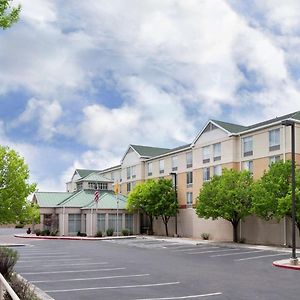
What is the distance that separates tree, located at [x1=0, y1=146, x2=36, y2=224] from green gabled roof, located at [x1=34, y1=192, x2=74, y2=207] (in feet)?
90.8

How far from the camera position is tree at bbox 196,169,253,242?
3953cm

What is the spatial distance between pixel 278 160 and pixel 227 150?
279 inches

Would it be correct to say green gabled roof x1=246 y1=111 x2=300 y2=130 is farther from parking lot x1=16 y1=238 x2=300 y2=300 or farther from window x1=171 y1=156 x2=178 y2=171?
parking lot x1=16 y1=238 x2=300 y2=300

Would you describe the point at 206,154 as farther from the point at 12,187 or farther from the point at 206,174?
the point at 12,187

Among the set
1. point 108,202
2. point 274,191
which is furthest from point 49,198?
point 274,191

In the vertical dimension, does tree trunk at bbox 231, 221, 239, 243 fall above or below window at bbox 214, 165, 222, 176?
below

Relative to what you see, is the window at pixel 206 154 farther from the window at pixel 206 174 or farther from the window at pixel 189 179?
the window at pixel 189 179

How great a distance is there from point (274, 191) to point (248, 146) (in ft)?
28.8

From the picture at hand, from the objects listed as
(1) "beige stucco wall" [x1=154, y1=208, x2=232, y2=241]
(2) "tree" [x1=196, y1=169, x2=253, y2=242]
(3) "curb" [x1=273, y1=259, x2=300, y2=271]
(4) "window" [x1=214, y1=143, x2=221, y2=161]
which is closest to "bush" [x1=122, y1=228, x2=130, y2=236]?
(1) "beige stucco wall" [x1=154, y1=208, x2=232, y2=241]

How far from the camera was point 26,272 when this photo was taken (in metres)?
19.8

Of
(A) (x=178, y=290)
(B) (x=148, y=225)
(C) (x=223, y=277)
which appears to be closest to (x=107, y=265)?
(C) (x=223, y=277)

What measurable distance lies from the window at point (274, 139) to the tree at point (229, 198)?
126 inches

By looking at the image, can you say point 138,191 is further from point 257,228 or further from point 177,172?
point 257,228

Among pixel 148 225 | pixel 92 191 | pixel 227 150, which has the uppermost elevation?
pixel 227 150
